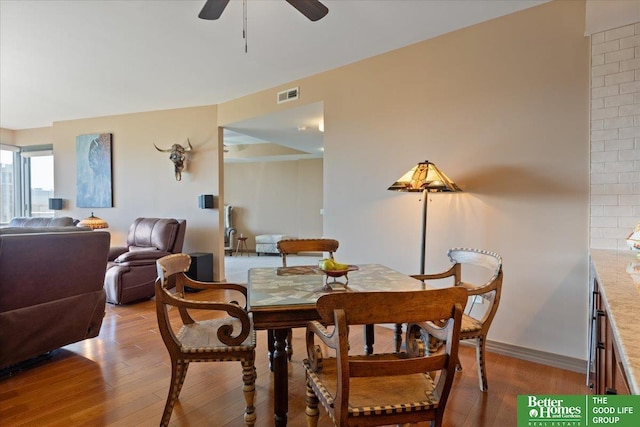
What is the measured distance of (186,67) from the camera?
13.0ft

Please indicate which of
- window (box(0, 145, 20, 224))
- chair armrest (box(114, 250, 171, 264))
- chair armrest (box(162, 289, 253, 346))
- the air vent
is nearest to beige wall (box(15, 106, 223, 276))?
chair armrest (box(114, 250, 171, 264))

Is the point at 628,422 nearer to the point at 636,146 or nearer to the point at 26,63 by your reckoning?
the point at 636,146

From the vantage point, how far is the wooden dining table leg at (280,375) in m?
1.72

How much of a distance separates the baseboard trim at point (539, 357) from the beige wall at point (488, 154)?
48 mm

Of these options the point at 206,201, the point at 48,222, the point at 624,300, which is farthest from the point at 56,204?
the point at 624,300

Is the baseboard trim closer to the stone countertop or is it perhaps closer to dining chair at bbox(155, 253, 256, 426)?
the stone countertop

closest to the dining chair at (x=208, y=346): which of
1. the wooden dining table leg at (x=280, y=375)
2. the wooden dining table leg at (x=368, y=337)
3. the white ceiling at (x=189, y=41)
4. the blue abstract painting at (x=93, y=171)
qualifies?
the wooden dining table leg at (x=280, y=375)

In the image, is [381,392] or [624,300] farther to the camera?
[381,392]

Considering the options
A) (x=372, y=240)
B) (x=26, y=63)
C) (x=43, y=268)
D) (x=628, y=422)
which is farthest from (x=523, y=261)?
(x=26, y=63)

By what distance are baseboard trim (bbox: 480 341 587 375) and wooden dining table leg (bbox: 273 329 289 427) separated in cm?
187

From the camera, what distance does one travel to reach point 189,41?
3.33 metres

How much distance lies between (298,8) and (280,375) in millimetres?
2157

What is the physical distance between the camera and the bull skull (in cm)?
552

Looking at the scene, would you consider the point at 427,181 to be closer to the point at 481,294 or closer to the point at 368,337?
the point at 481,294
